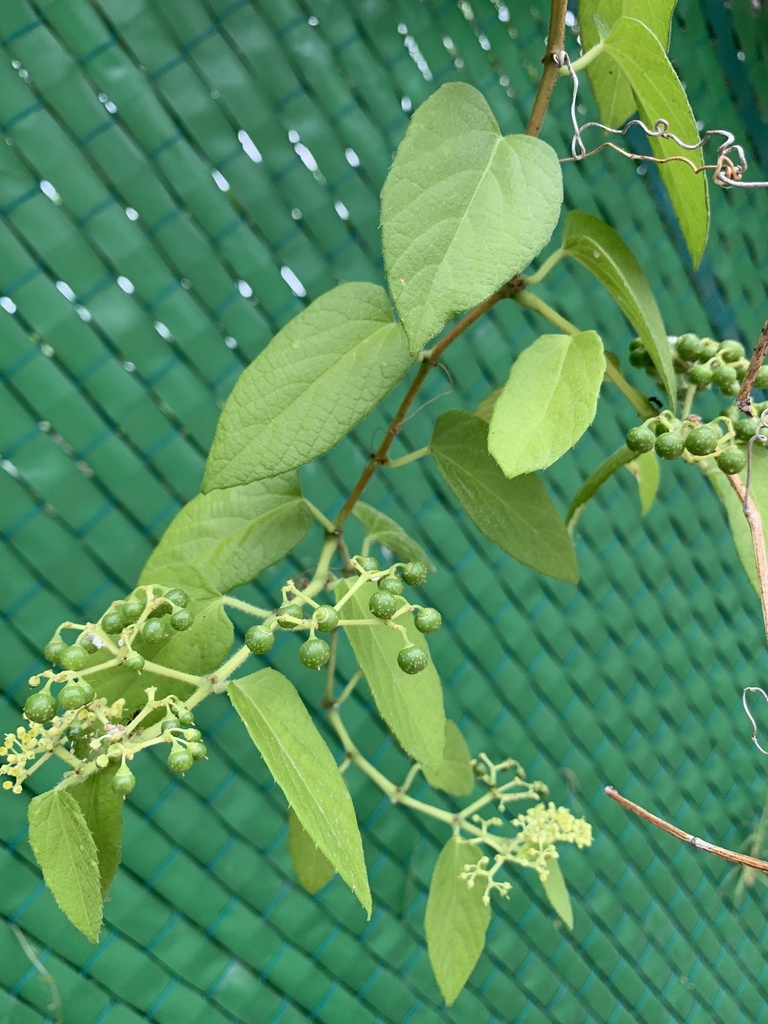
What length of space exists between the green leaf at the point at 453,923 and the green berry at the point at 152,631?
341mm

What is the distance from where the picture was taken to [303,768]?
0.34 meters

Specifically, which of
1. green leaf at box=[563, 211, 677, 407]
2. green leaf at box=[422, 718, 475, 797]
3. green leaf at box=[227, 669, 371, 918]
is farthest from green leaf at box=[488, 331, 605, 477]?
green leaf at box=[422, 718, 475, 797]

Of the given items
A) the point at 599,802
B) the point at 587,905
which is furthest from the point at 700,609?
the point at 587,905

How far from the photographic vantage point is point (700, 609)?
47.6 inches

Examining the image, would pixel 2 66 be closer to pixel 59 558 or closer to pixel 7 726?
pixel 59 558

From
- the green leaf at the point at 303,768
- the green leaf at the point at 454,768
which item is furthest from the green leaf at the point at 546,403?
the green leaf at the point at 454,768

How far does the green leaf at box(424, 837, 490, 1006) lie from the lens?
599 mm

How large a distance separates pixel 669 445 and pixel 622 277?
85 mm

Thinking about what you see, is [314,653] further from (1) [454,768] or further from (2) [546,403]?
(1) [454,768]

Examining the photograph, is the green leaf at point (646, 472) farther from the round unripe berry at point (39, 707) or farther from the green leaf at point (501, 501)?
the round unripe berry at point (39, 707)

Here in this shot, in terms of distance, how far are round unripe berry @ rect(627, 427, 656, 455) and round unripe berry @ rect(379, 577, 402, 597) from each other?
135 mm

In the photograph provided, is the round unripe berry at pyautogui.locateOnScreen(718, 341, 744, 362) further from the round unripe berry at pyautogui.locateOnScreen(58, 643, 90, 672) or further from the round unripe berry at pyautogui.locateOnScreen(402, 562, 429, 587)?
the round unripe berry at pyautogui.locateOnScreen(58, 643, 90, 672)

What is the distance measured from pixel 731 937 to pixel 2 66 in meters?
1.43

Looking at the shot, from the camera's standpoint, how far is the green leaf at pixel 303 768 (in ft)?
1.07
